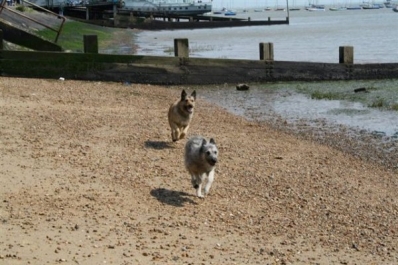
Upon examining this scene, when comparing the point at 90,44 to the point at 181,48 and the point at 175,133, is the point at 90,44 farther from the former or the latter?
the point at 175,133

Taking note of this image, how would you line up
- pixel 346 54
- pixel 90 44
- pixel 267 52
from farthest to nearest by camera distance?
pixel 346 54
pixel 267 52
pixel 90 44

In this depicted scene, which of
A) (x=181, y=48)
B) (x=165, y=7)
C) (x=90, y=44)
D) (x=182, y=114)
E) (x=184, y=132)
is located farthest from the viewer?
(x=165, y=7)

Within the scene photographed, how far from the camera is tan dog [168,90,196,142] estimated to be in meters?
11.3

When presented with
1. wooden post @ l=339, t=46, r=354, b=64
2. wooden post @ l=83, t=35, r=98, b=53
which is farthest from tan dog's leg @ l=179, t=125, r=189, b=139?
wooden post @ l=339, t=46, r=354, b=64

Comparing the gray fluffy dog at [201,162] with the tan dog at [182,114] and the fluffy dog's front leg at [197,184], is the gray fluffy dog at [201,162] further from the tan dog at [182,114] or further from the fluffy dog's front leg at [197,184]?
the tan dog at [182,114]

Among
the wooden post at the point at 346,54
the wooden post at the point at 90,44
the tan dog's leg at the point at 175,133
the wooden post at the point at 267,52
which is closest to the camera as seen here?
the tan dog's leg at the point at 175,133

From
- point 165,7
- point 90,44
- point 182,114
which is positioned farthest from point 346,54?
point 165,7

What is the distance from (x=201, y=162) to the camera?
8711mm

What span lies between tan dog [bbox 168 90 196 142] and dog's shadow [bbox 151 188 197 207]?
270cm

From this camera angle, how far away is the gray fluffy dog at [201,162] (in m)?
8.59

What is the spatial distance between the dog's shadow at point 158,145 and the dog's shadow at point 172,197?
2479 millimetres

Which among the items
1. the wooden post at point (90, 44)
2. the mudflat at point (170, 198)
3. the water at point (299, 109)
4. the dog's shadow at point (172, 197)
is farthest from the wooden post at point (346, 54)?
the dog's shadow at point (172, 197)

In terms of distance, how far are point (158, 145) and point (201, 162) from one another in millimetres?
2789

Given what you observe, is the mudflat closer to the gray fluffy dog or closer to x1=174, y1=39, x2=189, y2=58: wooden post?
the gray fluffy dog
